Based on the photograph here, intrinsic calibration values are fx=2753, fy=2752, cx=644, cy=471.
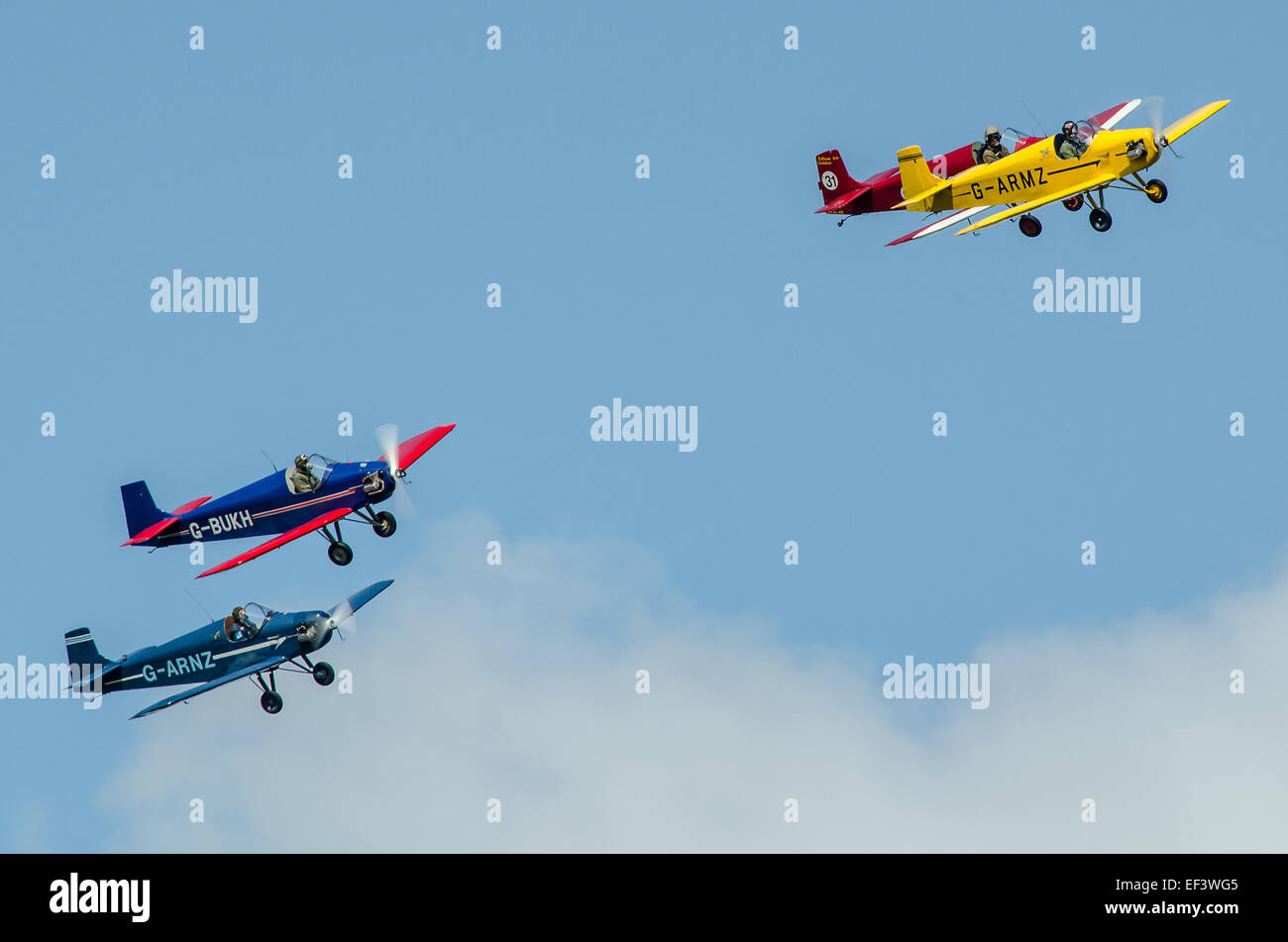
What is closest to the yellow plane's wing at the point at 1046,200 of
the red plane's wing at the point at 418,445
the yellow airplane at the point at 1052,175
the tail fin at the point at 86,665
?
the yellow airplane at the point at 1052,175

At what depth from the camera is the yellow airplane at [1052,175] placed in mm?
71062

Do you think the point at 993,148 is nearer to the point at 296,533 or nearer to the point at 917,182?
the point at 917,182

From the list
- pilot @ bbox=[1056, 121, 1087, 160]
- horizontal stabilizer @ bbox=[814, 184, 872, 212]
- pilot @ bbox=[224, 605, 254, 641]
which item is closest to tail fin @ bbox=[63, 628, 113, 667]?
pilot @ bbox=[224, 605, 254, 641]

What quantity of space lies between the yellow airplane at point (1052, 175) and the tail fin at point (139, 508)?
21.2m

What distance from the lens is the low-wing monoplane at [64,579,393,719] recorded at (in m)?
71.0

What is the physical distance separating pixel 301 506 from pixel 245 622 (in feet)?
11.2

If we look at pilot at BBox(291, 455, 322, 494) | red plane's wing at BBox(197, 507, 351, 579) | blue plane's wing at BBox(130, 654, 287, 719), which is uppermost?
pilot at BBox(291, 455, 322, 494)

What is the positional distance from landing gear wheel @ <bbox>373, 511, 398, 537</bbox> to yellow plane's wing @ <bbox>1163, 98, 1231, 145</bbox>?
2220 cm

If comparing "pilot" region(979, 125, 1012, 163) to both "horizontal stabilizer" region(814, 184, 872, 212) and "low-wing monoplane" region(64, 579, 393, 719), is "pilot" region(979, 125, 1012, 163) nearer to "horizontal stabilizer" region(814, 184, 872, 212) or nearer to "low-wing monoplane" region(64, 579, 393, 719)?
"horizontal stabilizer" region(814, 184, 872, 212)

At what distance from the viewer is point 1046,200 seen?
7288 cm

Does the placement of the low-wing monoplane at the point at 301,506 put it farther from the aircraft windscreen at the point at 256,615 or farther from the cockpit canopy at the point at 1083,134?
the cockpit canopy at the point at 1083,134

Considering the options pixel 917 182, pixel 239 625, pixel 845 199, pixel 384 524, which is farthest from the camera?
pixel 845 199

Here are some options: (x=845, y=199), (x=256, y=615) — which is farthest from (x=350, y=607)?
(x=845, y=199)
